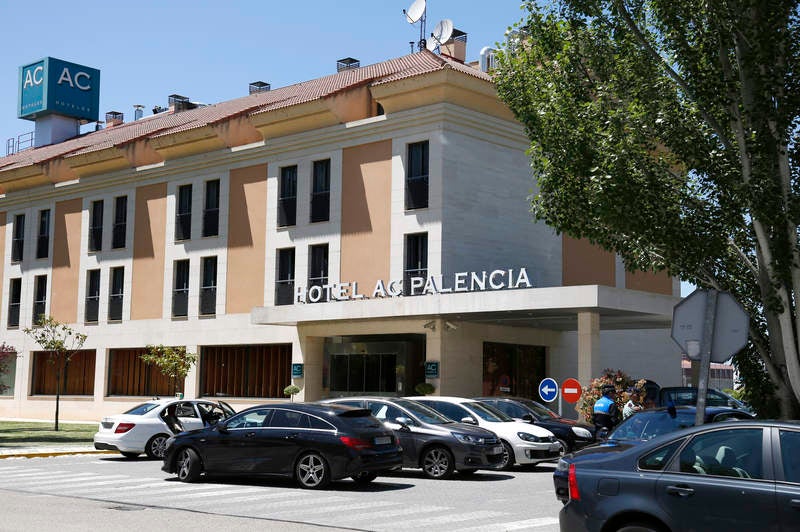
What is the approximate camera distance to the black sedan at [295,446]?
15.7 metres

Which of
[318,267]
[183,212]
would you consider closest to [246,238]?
[318,267]

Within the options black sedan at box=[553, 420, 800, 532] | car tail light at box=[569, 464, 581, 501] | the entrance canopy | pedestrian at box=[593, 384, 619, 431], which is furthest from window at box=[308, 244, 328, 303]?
black sedan at box=[553, 420, 800, 532]

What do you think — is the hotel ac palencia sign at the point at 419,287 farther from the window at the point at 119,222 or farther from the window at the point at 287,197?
the window at the point at 119,222

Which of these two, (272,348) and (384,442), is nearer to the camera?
(384,442)

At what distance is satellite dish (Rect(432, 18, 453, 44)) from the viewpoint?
3925 centimetres

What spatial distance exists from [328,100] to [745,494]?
29.1 meters

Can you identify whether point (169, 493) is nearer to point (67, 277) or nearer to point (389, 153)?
point (389, 153)

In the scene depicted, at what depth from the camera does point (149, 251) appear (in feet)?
138

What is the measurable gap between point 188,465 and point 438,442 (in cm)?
459

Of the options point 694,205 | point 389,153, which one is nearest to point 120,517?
point 694,205

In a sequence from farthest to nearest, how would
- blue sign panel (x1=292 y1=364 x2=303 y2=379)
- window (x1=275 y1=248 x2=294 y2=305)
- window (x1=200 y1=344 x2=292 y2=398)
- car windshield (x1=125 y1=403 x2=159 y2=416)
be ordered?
window (x1=200 y1=344 x2=292 y2=398)
window (x1=275 y1=248 x2=294 y2=305)
blue sign panel (x1=292 y1=364 x2=303 y2=379)
car windshield (x1=125 y1=403 x2=159 y2=416)

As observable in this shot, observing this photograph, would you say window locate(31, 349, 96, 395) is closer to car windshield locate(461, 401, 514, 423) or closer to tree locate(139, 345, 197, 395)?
tree locate(139, 345, 197, 395)

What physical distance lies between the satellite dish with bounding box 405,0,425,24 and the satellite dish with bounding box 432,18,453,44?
0.99 meters

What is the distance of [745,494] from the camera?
727 cm
